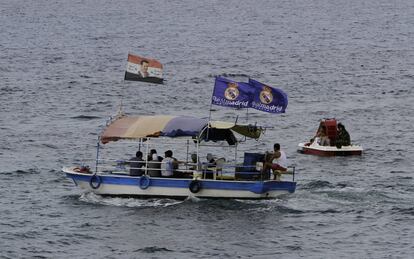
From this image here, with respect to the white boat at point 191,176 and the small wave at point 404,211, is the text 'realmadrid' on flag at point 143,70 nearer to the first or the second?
the white boat at point 191,176

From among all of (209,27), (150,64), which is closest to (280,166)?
(150,64)

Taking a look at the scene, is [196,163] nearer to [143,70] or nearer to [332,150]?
[143,70]

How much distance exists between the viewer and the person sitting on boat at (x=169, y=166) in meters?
52.9

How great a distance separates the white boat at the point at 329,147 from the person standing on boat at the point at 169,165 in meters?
15.7

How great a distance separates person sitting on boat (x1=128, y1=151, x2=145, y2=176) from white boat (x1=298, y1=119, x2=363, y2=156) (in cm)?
1640

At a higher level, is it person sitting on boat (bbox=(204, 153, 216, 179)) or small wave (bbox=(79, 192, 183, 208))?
person sitting on boat (bbox=(204, 153, 216, 179))

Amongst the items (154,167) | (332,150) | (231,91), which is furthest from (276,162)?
(332,150)

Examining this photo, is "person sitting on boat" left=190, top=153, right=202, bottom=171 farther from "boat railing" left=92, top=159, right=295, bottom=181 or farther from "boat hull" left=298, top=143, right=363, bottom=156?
"boat hull" left=298, top=143, right=363, bottom=156

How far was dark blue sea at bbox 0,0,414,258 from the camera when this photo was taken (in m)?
47.8

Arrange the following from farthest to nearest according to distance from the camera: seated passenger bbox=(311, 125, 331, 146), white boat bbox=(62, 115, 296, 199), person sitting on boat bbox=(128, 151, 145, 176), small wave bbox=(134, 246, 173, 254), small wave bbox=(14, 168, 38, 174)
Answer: seated passenger bbox=(311, 125, 331, 146) < small wave bbox=(14, 168, 38, 174) < person sitting on boat bbox=(128, 151, 145, 176) < white boat bbox=(62, 115, 296, 199) < small wave bbox=(134, 246, 173, 254)

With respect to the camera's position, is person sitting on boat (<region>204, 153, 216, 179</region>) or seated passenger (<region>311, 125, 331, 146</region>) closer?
person sitting on boat (<region>204, 153, 216, 179</region>)

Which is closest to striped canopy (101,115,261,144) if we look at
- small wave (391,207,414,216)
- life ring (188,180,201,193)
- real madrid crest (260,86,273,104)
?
real madrid crest (260,86,273,104)

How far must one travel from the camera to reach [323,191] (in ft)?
183

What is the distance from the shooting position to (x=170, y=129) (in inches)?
2090
